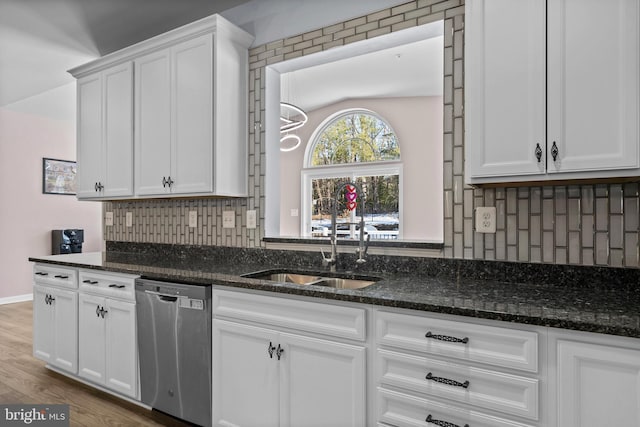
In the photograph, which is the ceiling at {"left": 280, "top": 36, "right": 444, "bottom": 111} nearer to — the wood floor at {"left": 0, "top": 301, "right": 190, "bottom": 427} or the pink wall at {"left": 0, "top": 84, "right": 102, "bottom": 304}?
the pink wall at {"left": 0, "top": 84, "right": 102, "bottom": 304}

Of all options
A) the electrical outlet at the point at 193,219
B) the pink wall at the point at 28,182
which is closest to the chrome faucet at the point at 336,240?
the electrical outlet at the point at 193,219

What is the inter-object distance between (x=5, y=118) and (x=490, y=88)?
5941 mm

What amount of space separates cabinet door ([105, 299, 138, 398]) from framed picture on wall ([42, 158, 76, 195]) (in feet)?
13.7

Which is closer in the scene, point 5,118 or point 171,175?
point 171,175

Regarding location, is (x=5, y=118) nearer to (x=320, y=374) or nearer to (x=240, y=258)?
(x=240, y=258)

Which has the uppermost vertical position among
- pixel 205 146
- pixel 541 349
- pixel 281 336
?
pixel 205 146

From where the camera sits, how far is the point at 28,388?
2623 millimetres

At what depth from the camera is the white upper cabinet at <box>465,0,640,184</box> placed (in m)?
1.40

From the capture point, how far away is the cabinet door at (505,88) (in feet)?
5.07

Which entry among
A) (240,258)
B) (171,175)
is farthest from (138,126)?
(240,258)

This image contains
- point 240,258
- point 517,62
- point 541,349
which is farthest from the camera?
point 240,258

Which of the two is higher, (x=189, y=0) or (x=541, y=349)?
(x=189, y=0)

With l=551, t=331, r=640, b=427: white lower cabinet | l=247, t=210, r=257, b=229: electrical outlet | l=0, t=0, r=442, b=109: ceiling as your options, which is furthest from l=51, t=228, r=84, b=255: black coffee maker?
l=551, t=331, r=640, b=427: white lower cabinet

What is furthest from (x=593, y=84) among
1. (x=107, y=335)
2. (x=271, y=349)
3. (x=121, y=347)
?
(x=107, y=335)
